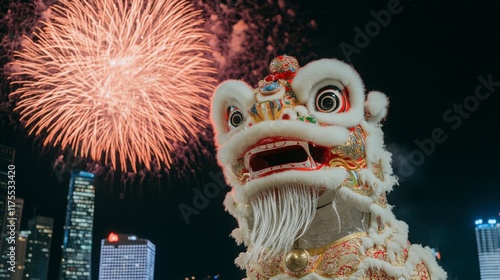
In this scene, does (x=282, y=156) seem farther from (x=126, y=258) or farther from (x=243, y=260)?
(x=126, y=258)

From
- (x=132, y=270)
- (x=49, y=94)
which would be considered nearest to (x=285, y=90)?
(x=49, y=94)

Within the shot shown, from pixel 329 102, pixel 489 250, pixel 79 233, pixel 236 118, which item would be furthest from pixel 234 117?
pixel 79 233

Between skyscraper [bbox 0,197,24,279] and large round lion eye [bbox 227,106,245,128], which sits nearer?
large round lion eye [bbox 227,106,245,128]

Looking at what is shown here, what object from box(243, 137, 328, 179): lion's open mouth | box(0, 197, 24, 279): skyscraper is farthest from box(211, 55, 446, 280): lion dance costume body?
box(0, 197, 24, 279): skyscraper

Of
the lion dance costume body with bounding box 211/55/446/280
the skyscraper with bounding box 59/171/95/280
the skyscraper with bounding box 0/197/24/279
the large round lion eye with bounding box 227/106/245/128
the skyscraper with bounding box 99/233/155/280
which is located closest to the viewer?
the lion dance costume body with bounding box 211/55/446/280

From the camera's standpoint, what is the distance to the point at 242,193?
4695mm

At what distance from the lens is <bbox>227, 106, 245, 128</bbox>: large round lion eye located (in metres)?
5.05

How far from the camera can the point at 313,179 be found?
4.47 meters

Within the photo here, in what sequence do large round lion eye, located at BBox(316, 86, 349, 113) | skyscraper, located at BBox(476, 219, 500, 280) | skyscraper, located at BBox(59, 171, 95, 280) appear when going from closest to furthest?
large round lion eye, located at BBox(316, 86, 349, 113), skyscraper, located at BBox(476, 219, 500, 280), skyscraper, located at BBox(59, 171, 95, 280)

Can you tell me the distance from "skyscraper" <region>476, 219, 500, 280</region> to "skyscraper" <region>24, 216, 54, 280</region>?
68332 mm

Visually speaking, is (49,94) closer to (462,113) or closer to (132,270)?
(462,113)

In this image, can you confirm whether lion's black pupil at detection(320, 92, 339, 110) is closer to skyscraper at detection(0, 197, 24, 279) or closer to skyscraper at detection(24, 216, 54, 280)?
skyscraper at detection(0, 197, 24, 279)

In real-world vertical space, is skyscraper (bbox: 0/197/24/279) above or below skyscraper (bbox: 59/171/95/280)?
below

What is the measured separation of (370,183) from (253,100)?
3.85ft
